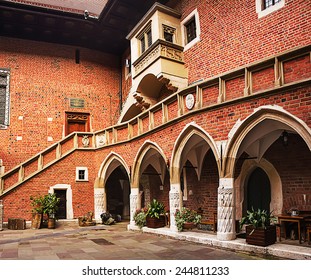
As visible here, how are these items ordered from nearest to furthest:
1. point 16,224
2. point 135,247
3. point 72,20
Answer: point 135,247
point 16,224
point 72,20

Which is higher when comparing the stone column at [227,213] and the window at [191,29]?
the window at [191,29]

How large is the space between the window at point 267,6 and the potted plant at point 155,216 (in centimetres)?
746

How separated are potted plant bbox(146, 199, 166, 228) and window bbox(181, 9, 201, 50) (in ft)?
22.7

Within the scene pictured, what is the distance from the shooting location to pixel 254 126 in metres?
8.58

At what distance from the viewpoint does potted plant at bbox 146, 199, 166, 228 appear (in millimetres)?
12023

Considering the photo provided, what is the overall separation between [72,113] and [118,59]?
15.4 ft

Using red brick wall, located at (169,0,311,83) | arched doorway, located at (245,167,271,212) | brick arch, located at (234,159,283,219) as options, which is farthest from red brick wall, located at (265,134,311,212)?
red brick wall, located at (169,0,311,83)

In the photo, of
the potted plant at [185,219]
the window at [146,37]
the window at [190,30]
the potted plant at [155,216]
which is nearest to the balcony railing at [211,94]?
the potted plant at [155,216]

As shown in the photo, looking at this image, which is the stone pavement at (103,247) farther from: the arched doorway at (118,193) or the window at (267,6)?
the window at (267,6)

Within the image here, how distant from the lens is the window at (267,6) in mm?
11144

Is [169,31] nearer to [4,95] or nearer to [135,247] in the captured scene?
[135,247]

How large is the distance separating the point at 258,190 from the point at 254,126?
328cm

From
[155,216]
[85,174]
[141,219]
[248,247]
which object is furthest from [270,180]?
[85,174]

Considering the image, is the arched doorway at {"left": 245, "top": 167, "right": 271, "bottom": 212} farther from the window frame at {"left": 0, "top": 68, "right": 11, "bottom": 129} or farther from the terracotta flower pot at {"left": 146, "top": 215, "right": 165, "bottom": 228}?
the window frame at {"left": 0, "top": 68, "right": 11, "bottom": 129}
